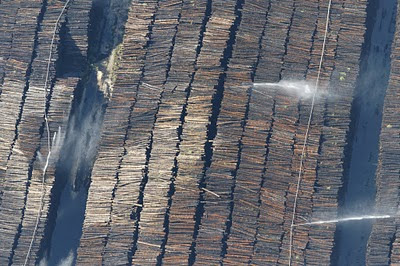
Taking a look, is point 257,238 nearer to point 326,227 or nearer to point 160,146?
point 326,227

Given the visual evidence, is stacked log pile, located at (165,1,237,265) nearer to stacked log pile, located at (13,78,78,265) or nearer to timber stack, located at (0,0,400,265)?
timber stack, located at (0,0,400,265)

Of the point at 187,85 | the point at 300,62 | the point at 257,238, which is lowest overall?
the point at 257,238

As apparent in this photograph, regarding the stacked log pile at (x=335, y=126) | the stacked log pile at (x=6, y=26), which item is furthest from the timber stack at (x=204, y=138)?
the stacked log pile at (x=6, y=26)

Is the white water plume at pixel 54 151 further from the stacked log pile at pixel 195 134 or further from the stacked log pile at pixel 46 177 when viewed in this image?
the stacked log pile at pixel 195 134

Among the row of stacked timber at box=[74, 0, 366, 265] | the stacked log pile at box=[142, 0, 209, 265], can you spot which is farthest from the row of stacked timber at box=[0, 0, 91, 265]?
the stacked log pile at box=[142, 0, 209, 265]

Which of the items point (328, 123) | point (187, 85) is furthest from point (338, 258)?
point (187, 85)
